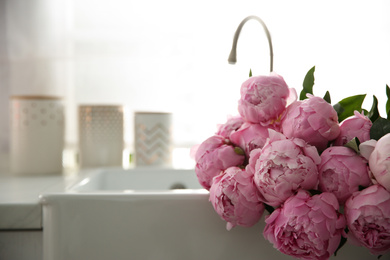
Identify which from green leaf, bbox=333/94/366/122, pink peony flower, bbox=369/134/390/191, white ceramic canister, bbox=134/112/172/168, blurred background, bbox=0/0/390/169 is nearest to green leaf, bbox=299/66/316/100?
green leaf, bbox=333/94/366/122

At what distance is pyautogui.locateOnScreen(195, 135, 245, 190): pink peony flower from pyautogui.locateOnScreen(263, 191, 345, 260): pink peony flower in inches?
4.1

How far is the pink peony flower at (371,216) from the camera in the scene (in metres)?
0.37

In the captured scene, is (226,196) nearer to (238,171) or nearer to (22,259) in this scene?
(238,171)

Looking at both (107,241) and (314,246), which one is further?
(107,241)

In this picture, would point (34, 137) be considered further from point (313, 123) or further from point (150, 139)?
point (313, 123)

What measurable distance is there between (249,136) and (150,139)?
686mm

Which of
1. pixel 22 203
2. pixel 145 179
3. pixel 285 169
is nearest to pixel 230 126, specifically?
pixel 285 169

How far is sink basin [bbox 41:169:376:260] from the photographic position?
533mm

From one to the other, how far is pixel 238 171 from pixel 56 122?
0.72 m

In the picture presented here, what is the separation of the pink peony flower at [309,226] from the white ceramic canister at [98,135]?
0.82 meters

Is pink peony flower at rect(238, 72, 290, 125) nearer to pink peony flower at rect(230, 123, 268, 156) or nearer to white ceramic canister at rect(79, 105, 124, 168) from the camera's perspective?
pink peony flower at rect(230, 123, 268, 156)

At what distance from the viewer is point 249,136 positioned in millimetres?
483

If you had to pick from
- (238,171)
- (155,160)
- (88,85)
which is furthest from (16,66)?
(238,171)

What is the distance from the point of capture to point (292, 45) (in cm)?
134
